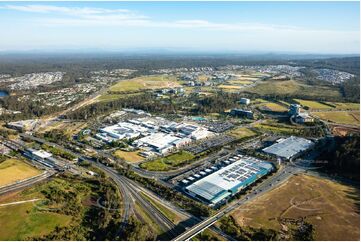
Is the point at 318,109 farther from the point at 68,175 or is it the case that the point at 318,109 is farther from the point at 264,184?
the point at 68,175

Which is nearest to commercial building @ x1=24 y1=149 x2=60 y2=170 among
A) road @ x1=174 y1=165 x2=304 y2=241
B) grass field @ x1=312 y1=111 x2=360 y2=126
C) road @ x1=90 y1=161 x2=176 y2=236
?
road @ x1=90 y1=161 x2=176 y2=236

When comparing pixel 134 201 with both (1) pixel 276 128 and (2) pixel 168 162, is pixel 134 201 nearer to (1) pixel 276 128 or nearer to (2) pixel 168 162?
(2) pixel 168 162

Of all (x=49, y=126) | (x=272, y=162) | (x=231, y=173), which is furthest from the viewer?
(x=49, y=126)

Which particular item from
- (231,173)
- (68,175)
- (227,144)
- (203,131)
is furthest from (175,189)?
(203,131)

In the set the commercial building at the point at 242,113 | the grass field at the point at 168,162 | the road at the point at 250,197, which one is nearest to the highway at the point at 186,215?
the road at the point at 250,197

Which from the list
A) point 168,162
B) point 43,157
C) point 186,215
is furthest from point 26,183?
point 186,215

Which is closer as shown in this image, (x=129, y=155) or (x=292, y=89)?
(x=129, y=155)
